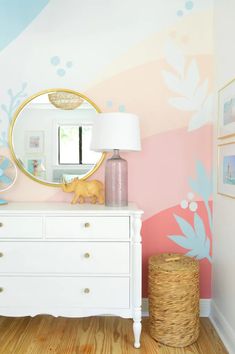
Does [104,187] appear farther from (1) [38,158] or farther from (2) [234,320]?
(2) [234,320]

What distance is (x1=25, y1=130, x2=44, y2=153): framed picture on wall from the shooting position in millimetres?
2445

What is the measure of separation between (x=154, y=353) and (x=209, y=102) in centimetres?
178

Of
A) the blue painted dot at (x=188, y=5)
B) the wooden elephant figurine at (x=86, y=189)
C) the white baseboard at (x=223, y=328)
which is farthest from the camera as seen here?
the blue painted dot at (x=188, y=5)

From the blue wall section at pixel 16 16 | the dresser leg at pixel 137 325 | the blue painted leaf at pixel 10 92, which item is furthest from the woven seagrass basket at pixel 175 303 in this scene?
the blue wall section at pixel 16 16

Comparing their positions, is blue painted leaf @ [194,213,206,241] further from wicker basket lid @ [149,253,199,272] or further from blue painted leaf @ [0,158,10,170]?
blue painted leaf @ [0,158,10,170]

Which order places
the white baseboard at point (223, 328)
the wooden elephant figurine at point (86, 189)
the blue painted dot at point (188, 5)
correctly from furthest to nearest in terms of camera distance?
the blue painted dot at point (188, 5), the wooden elephant figurine at point (86, 189), the white baseboard at point (223, 328)

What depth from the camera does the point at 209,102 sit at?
244cm

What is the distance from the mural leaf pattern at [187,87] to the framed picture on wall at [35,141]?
1027mm

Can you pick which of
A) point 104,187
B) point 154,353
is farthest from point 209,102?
point 154,353

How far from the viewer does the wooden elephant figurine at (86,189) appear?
2.28m

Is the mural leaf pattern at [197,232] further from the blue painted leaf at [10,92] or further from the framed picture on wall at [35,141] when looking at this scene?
the blue painted leaf at [10,92]

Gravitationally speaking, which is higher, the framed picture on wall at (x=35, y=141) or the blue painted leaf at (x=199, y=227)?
the framed picture on wall at (x=35, y=141)

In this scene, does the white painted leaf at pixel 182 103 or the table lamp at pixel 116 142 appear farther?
the white painted leaf at pixel 182 103

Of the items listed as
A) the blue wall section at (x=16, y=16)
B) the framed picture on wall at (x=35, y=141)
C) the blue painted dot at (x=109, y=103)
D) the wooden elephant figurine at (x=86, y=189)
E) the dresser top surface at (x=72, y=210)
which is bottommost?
the dresser top surface at (x=72, y=210)
